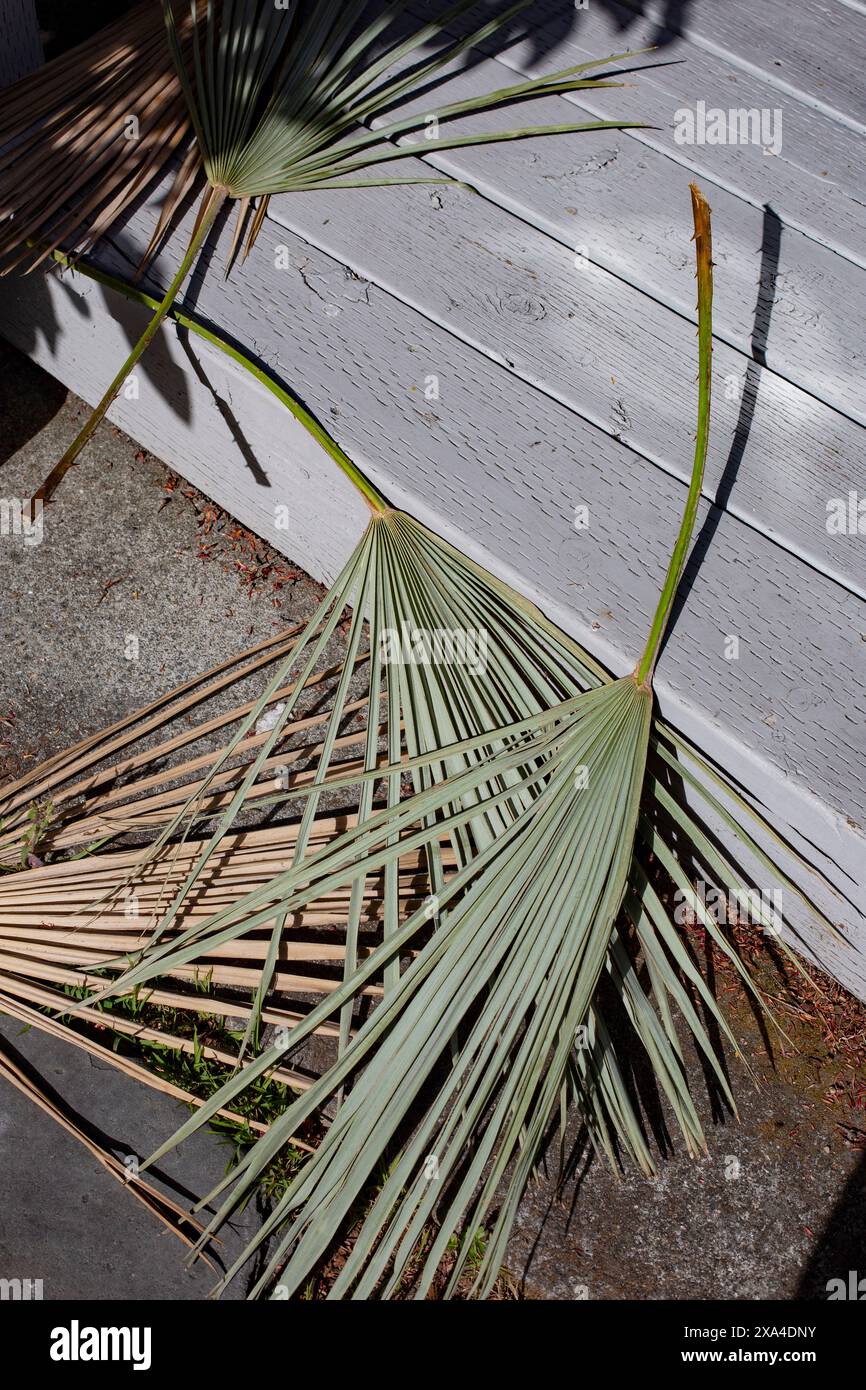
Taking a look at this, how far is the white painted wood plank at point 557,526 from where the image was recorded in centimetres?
185

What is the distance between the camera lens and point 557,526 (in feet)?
6.53

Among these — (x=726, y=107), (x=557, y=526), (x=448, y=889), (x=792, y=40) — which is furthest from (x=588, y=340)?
(x=448, y=889)

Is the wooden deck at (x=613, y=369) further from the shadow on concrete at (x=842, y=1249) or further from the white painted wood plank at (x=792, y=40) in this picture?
the shadow on concrete at (x=842, y=1249)

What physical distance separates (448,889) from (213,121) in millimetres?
1632

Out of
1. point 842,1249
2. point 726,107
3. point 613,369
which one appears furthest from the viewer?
point 726,107

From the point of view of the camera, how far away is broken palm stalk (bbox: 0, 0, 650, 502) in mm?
2115

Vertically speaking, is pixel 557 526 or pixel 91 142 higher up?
pixel 91 142

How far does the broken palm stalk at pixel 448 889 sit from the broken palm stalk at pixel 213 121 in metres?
0.80

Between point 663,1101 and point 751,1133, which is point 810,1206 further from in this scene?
point 663,1101

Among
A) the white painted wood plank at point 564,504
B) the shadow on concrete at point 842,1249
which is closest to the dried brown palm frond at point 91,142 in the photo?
the white painted wood plank at point 564,504

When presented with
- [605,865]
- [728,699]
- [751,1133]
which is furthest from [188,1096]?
[728,699]

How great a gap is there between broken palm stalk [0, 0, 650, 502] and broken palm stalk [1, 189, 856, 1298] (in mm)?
802

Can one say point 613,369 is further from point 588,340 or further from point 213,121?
point 213,121

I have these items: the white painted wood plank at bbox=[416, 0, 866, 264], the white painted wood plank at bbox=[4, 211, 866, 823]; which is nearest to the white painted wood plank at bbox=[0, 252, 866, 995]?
the white painted wood plank at bbox=[4, 211, 866, 823]
